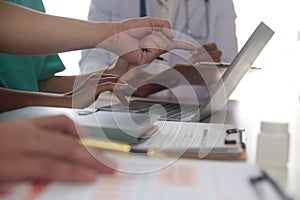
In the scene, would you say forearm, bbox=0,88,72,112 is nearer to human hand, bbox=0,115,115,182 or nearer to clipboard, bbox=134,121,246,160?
clipboard, bbox=134,121,246,160

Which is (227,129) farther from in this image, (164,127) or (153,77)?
(153,77)

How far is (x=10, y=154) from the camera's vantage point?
1.13ft

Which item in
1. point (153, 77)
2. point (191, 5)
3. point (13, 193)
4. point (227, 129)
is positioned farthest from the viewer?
point (191, 5)

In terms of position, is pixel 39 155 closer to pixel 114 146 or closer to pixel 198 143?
pixel 114 146

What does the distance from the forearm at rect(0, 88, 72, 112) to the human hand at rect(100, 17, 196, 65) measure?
15cm

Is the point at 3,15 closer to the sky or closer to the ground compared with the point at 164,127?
closer to the sky

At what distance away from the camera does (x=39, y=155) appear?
353 millimetres

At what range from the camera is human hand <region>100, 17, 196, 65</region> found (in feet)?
2.30

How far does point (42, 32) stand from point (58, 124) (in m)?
0.35

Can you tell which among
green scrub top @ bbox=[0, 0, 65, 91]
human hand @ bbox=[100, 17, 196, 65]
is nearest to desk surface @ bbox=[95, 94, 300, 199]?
human hand @ bbox=[100, 17, 196, 65]

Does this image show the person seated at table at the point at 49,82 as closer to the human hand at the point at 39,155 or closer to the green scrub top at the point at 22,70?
the green scrub top at the point at 22,70

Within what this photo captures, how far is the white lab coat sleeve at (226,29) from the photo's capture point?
5.75 ft

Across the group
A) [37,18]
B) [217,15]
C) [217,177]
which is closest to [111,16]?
[217,15]

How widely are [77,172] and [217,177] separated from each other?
139 millimetres
